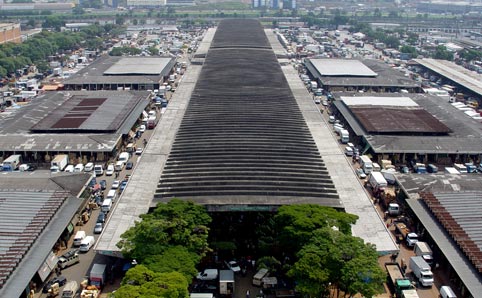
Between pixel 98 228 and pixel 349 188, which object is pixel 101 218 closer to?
pixel 98 228

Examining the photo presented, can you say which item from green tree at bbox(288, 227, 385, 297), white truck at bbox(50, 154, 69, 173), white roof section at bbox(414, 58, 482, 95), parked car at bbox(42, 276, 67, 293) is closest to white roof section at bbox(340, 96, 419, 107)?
white roof section at bbox(414, 58, 482, 95)

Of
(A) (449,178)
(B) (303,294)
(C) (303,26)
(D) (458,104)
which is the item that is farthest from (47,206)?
(C) (303,26)

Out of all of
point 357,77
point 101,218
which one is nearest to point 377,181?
point 101,218

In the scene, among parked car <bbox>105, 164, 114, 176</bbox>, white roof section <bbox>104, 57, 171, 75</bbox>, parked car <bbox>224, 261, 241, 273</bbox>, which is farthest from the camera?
white roof section <bbox>104, 57, 171, 75</bbox>

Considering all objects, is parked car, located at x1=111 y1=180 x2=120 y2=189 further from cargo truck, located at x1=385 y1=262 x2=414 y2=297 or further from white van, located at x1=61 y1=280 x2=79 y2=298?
cargo truck, located at x1=385 y1=262 x2=414 y2=297

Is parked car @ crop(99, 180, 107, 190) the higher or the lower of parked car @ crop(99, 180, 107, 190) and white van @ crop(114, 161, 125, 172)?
the lower

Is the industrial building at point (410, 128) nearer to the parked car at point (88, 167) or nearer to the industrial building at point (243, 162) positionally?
the industrial building at point (243, 162)
